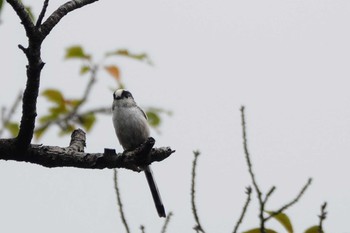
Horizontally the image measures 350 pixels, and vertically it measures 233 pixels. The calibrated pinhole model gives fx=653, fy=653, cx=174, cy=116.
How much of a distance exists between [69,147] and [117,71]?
→ 29.5 inches

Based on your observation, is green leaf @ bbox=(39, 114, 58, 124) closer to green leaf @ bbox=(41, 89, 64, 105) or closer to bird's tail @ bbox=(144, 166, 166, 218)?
green leaf @ bbox=(41, 89, 64, 105)

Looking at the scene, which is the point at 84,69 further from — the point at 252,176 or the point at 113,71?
the point at 252,176

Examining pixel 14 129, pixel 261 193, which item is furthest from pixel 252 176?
pixel 14 129

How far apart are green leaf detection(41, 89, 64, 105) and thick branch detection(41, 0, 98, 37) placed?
2.74 feet

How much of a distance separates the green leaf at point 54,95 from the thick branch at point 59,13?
0.84 meters

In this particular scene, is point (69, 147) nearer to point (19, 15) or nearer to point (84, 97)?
point (84, 97)

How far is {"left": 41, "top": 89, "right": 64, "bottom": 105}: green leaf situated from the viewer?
4320mm

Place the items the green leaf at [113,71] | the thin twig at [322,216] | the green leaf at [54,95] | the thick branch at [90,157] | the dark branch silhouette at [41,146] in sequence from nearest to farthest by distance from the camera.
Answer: the thin twig at [322,216] → the dark branch silhouette at [41,146] → the thick branch at [90,157] → the green leaf at [54,95] → the green leaf at [113,71]

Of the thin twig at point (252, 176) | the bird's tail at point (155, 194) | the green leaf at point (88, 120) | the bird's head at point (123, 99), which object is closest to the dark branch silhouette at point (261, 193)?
the thin twig at point (252, 176)

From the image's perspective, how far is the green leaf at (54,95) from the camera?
4.32 m

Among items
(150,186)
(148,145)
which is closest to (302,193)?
(148,145)

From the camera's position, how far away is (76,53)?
15.6ft

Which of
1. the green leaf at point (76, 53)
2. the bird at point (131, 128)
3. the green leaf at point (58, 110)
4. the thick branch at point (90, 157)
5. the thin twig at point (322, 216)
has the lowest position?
the thin twig at point (322, 216)

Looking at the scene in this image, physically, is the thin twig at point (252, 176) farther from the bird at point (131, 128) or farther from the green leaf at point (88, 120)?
the bird at point (131, 128)
